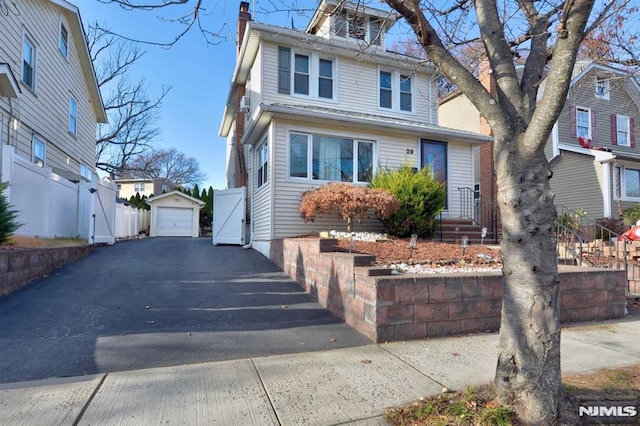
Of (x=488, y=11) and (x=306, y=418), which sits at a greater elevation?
(x=488, y=11)

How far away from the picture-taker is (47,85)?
12.1 metres

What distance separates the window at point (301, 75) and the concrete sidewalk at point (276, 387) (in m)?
9.42

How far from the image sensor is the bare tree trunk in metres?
2.66

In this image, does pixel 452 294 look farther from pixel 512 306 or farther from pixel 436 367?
pixel 512 306

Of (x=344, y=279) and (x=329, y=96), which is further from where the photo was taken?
(x=329, y=96)

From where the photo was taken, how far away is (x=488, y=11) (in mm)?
3215

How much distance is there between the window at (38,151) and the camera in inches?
439

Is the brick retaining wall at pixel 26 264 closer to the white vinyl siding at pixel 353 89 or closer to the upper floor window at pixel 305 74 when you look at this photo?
the white vinyl siding at pixel 353 89

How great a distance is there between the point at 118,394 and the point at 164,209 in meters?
22.5

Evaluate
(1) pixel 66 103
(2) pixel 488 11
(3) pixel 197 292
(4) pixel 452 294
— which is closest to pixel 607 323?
(4) pixel 452 294

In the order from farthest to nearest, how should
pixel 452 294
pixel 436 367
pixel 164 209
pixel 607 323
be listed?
1. pixel 164 209
2. pixel 607 323
3. pixel 452 294
4. pixel 436 367

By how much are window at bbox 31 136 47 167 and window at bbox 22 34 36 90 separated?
1586 millimetres

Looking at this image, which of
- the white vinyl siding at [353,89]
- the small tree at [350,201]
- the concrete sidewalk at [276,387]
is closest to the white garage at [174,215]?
the white vinyl siding at [353,89]

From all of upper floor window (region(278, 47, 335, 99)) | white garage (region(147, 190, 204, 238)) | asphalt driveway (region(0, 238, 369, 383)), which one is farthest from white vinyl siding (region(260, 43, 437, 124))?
white garage (region(147, 190, 204, 238))
